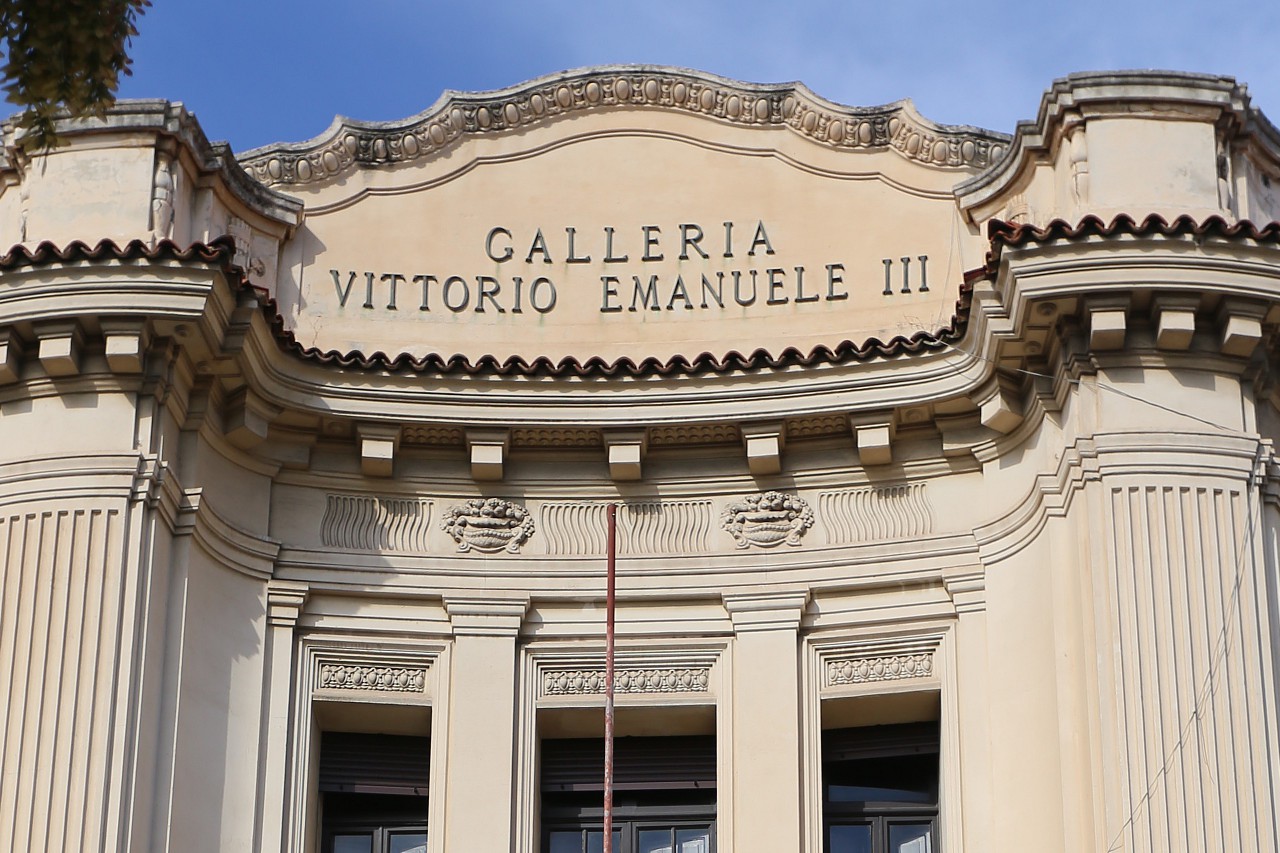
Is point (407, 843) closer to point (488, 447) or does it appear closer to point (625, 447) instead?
point (488, 447)

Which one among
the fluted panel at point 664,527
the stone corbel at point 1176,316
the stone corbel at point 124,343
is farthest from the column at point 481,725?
the stone corbel at point 1176,316

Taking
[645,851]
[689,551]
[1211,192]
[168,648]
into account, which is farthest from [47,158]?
[1211,192]

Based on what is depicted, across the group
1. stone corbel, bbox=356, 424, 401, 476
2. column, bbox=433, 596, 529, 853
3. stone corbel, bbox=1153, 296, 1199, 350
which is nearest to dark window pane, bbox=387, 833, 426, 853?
column, bbox=433, 596, 529, 853

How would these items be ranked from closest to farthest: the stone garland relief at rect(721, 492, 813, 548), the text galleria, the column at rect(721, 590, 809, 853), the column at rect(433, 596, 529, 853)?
the column at rect(721, 590, 809, 853) < the column at rect(433, 596, 529, 853) < the stone garland relief at rect(721, 492, 813, 548) < the text galleria

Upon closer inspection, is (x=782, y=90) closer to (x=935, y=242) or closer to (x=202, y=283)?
(x=935, y=242)

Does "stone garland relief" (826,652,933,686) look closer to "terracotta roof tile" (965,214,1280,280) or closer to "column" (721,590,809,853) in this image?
"column" (721,590,809,853)

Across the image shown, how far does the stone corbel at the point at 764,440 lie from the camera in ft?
52.7

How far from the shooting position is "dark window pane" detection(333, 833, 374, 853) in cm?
1605

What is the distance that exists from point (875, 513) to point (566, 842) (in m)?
2.85

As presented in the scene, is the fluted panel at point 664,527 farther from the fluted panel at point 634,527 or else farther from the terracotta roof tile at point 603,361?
the terracotta roof tile at point 603,361

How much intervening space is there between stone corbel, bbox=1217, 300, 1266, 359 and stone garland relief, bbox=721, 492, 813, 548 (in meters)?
2.95

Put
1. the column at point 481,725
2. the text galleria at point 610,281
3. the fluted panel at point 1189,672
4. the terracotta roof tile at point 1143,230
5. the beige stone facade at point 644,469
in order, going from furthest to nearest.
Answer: the text galleria at point 610,281
the column at point 481,725
the terracotta roof tile at point 1143,230
the beige stone facade at point 644,469
the fluted panel at point 1189,672

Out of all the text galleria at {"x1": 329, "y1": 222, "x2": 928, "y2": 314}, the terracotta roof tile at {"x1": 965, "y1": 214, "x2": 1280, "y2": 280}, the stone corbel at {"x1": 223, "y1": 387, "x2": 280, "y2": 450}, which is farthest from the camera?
the text galleria at {"x1": 329, "y1": 222, "x2": 928, "y2": 314}

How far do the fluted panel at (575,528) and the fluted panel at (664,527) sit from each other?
0.14 m
